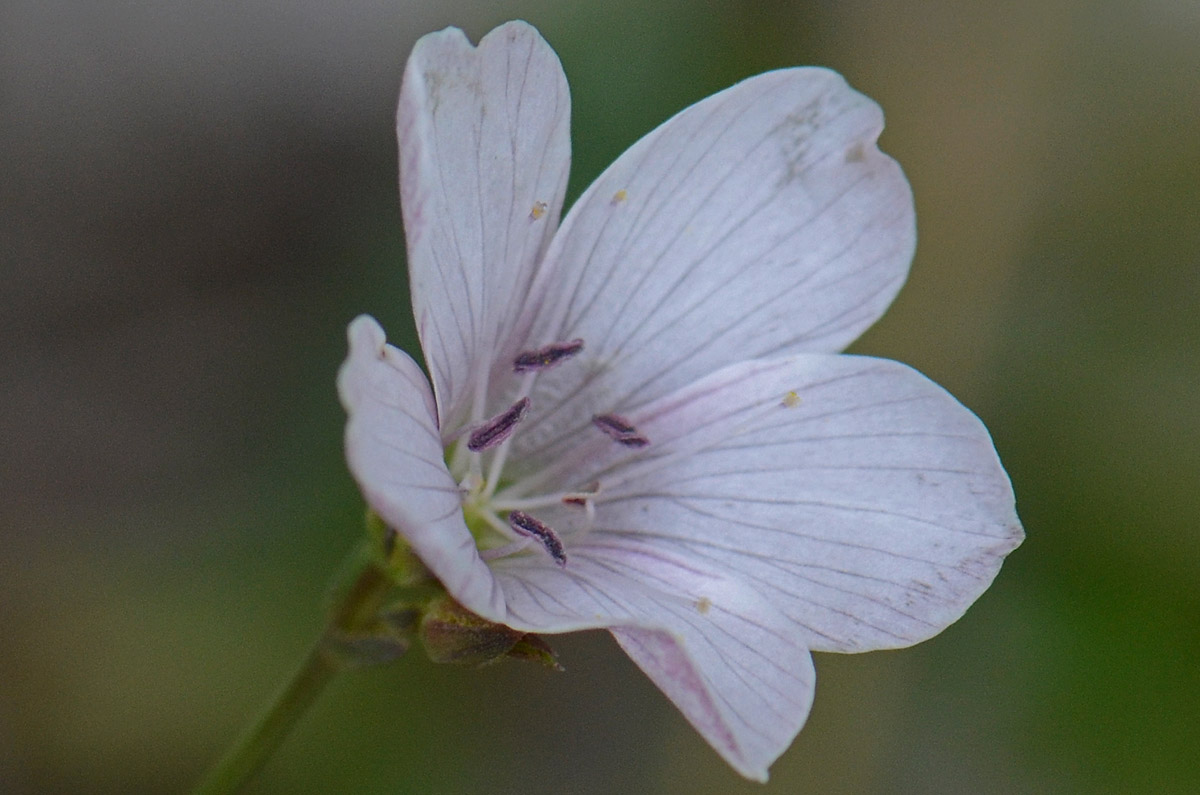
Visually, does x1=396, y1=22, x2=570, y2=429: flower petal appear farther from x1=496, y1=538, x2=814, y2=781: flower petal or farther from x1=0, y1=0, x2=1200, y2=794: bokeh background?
x1=0, y1=0, x2=1200, y2=794: bokeh background

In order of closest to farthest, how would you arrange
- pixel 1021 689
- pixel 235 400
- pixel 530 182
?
1. pixel 530 182
2. pixel 1021 689
3. pixel 235 400

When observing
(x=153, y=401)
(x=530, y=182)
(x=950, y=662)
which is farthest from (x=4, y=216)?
(x=950, y=662)

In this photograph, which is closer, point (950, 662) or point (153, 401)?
point (950, 662)

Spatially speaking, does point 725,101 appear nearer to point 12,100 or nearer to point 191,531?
point 191,531

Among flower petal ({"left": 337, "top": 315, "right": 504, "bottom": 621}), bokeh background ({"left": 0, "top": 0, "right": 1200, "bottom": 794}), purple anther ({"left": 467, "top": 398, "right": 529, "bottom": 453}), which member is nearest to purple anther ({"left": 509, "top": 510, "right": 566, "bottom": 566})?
purple anther ({"left": 467, "top": 398, "right": 529, "bottom": 453})

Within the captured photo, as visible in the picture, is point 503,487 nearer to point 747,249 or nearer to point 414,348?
point 747,249

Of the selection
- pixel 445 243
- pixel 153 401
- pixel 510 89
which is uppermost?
Answer: pixel 510 89

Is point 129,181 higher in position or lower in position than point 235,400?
higher

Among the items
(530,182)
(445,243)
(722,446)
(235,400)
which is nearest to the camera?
(445,243)
